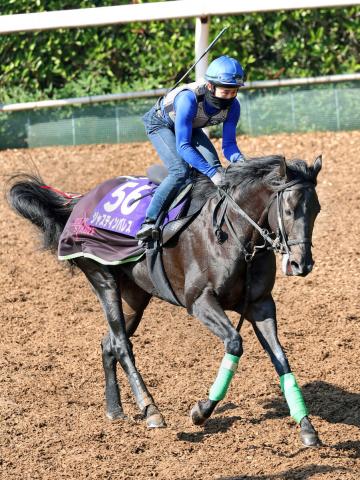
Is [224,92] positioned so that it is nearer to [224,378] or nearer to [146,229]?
[146,229]

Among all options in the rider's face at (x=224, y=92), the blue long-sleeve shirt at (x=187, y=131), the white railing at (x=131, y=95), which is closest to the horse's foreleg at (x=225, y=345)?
the blue long-sleeve shirt at (x=187, y=131)

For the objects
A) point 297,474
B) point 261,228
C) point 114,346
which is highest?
point 261,228

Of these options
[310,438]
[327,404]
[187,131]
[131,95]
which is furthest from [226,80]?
[131,95]

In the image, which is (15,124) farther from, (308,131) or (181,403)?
(181,403)

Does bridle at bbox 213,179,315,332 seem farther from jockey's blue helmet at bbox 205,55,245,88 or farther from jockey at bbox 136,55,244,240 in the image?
jockey's blue helmet at bbox 205,55,245,88

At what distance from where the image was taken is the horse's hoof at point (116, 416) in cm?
667

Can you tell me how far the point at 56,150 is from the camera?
489 inches

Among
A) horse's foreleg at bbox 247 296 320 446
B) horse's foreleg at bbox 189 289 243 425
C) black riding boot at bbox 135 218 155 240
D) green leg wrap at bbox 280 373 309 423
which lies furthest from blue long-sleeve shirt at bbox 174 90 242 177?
green leg wrap at bbox 280 373 309 423

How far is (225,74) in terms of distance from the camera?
6.14m

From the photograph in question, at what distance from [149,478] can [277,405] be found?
1651mm

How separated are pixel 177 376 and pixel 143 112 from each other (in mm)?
5655

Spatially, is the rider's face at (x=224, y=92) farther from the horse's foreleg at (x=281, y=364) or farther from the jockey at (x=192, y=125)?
the horse's foreleg at (x=281, y=364)

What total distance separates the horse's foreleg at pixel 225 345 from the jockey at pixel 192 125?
74 cm

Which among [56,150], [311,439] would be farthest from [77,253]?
[56,150]
